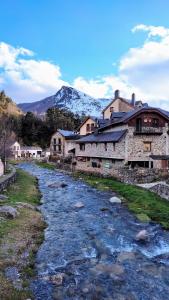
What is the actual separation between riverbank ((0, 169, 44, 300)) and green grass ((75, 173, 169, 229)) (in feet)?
27.4

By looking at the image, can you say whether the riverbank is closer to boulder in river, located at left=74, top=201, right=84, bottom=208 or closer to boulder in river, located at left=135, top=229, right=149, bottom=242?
boulder in river, located at left=74, top=201, right=84, bottom=208

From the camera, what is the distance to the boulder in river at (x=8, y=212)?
21.8 meters

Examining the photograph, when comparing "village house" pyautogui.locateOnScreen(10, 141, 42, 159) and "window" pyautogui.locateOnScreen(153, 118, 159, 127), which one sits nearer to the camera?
"window" pyautogui.locateOnScreen(153, 118, 159, 127)

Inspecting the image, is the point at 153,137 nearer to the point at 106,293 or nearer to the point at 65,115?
the point at 106,293

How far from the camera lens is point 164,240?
19.8 m

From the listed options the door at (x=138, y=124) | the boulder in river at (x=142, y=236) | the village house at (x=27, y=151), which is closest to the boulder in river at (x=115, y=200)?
the boulder in river at (x=142, y=236)

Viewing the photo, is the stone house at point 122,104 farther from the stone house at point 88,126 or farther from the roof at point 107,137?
the roof at point 107,137

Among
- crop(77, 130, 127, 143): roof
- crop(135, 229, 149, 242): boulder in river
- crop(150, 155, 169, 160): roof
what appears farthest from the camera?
crop(77, 130, 127, 143): roof

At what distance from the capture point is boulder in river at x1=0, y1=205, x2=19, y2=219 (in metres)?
21.8

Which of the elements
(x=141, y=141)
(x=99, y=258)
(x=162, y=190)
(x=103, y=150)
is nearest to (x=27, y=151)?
(x=103, y=150)

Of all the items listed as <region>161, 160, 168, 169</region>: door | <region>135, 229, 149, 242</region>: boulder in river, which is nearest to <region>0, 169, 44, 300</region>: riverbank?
<region>135, 229, 149, 242</region>: boulder in river

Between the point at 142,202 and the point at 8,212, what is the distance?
1278cm

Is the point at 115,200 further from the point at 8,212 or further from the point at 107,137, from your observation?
the point at 107,137

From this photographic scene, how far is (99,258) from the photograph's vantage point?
1662 centimetres
